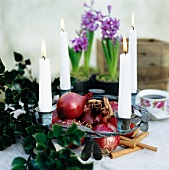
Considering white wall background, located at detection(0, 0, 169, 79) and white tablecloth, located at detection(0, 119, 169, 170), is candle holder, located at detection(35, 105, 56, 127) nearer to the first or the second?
white tablecloth, located at detection(0, 119, 169, 170)

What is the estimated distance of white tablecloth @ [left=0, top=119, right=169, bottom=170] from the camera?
2.51 ft

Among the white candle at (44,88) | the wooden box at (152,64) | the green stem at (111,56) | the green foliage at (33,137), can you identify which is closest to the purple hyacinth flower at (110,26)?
the green stem at (111,56)

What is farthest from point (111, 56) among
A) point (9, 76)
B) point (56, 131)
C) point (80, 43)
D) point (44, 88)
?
point (56, 131)

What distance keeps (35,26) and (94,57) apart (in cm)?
34

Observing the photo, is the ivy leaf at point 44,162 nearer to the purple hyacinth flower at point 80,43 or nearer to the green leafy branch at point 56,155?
the green leafy branch at point 56,155

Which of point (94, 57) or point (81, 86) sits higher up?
point (94, 57)

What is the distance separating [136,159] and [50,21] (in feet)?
3.06

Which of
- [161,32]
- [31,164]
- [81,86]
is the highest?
[161,32]

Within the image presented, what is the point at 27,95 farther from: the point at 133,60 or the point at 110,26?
the point at 110,26

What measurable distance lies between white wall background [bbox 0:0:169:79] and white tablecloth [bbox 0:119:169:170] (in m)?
0.71

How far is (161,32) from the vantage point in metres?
1.80

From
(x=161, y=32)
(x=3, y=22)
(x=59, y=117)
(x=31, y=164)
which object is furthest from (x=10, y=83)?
(x=161, y=32)

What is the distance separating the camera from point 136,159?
2.61 ft

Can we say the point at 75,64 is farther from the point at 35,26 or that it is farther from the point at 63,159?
the point at 63,159
